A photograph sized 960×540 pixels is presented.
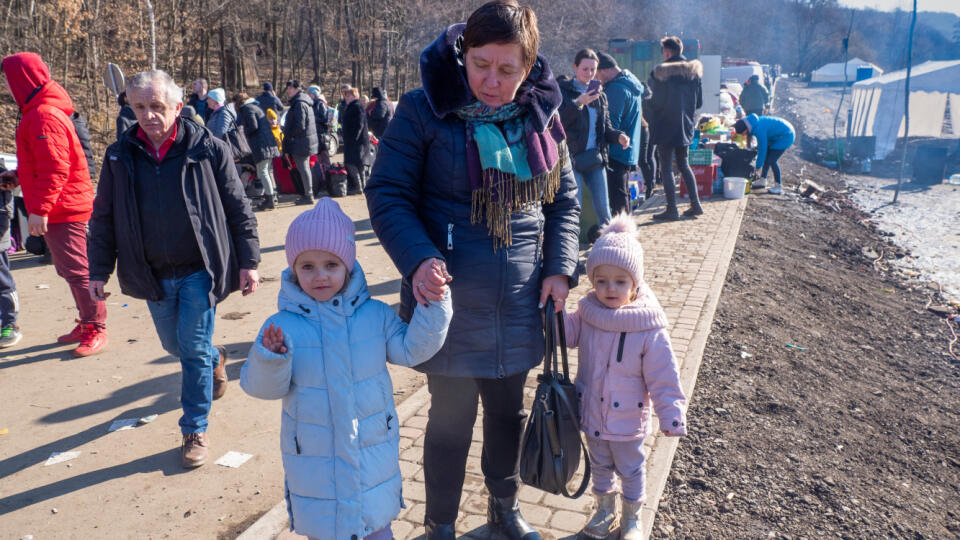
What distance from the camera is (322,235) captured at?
91.4 inches

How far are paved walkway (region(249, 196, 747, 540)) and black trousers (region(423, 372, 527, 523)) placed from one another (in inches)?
14.6

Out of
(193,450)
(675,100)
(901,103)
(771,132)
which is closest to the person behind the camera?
(193,450)

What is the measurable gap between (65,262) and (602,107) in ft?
17.1

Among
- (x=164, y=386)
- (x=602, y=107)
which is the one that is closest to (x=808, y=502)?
(x=164, y=386)

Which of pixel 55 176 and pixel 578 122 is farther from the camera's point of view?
pixel 578 122

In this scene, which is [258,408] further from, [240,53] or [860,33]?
[860,33]

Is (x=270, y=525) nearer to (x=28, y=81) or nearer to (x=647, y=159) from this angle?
(x=28, y=81)

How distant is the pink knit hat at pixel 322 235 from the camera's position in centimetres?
232

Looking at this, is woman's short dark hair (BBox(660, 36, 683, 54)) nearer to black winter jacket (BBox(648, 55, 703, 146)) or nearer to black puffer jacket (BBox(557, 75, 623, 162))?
black winter jacket (BBox(648, 55, 703, 146))

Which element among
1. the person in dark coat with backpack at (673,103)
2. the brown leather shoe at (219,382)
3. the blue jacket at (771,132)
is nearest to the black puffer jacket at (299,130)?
the person in dark coat with backpack at (673,103)

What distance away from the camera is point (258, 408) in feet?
14.6

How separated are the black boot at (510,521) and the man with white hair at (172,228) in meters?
1.77

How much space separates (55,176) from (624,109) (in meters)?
5.78

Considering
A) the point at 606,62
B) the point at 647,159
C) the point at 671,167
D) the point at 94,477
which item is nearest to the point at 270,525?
the point at 94,477
